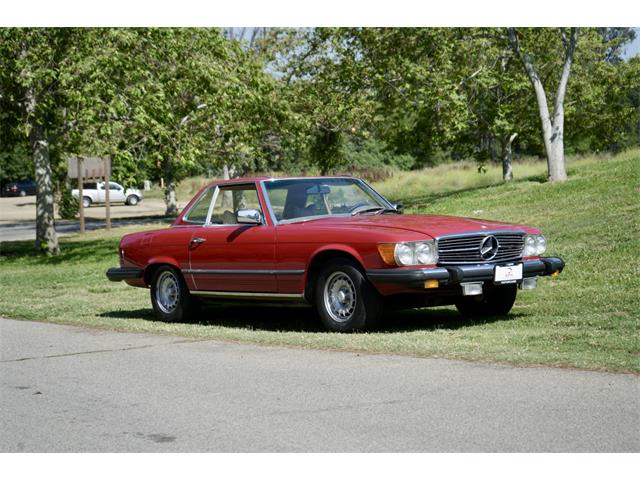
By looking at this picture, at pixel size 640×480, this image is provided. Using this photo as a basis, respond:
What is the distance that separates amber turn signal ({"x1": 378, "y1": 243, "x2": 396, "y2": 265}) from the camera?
9.88 meters

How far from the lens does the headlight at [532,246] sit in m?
10.8

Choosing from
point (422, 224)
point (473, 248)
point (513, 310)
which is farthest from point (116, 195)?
point (473, 248)

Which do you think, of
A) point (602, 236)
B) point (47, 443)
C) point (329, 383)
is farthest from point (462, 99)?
point (47, 443)

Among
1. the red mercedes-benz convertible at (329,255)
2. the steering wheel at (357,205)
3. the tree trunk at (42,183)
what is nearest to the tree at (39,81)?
the tree trunk at (42,183)

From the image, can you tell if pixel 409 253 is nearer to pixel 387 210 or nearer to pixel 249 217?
pixel 387 210

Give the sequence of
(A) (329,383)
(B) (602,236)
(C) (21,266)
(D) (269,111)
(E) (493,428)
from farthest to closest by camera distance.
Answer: (D) (269,111), (C) (21,266), (B) (602,236), (A) (329,383), (E) (493,428)

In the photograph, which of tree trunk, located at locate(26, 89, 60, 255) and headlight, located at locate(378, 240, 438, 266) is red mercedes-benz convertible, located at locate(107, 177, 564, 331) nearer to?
headlight, located at locate(378, 240, 438, 266)

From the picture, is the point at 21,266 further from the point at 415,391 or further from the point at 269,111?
the point at 415,391

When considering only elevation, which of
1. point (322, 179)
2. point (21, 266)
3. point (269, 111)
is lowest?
point (21, 266)

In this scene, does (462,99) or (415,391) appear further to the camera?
(462,99)

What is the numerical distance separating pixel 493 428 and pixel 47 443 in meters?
2.62

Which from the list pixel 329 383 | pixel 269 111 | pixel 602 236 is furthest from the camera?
pixel 269 111

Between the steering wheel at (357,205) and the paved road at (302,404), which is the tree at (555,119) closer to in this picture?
the steering wheel at (357,205)

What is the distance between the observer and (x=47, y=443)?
605cm
